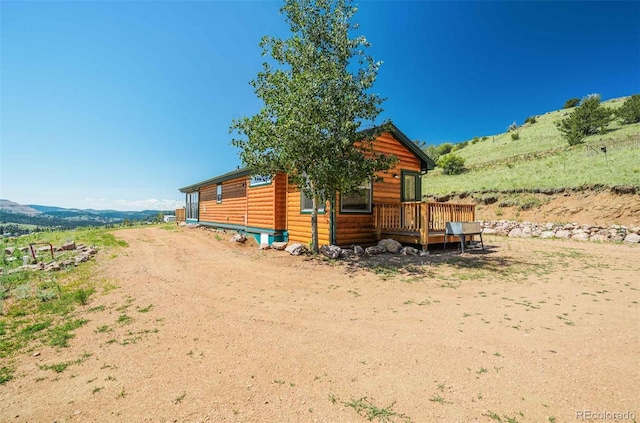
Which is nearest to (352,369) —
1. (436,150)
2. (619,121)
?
(619,121)

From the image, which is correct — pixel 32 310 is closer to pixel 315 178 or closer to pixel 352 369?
pixel 352 369

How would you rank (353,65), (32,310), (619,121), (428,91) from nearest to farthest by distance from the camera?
(32,310) < (353,65) < (428,91) < (619,121)

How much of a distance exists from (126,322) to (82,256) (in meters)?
6.54

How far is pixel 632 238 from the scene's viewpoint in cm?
1223

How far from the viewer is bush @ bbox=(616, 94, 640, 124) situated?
33.2 m

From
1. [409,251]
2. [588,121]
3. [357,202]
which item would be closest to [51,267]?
[357,202]

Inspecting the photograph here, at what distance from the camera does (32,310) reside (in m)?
4.71

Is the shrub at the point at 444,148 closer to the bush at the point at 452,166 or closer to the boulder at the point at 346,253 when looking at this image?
the bush at the point at 452,166

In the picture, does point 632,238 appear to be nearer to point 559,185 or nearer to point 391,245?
point 559,185

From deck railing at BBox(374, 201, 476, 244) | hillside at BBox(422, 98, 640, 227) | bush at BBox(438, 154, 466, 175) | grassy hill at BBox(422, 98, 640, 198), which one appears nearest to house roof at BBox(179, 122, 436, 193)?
deck railing at BBox(374, 201, 476, 244)

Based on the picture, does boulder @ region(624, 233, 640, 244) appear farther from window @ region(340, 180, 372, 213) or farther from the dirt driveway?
window @ region(340, 180, 372, 213)

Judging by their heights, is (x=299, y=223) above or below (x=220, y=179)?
below

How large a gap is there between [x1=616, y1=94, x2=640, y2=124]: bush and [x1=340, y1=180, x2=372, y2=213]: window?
42.8 metres

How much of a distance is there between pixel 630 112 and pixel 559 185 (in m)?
27.8
